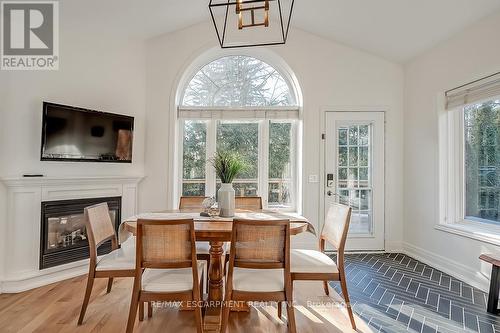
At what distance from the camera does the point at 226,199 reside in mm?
2381

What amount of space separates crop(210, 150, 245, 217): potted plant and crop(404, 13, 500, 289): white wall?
2.65 metres

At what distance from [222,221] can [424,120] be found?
3097mm

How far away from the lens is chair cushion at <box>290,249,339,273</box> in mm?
2076

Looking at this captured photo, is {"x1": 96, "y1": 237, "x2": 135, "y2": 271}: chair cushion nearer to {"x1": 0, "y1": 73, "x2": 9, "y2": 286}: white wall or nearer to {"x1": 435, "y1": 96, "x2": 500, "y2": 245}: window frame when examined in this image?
{"x1": 0, "y1": 73, "x2": 9, "y2": 286}: white wall

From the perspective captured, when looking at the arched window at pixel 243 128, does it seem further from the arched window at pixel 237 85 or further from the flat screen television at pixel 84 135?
the flat screen television at pixel 84 135

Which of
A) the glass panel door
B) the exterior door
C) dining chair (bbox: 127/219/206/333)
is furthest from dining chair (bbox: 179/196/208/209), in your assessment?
the glass panel door

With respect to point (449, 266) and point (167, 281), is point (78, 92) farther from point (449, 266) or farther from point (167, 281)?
point (449, 266)

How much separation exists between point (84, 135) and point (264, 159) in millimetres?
2396

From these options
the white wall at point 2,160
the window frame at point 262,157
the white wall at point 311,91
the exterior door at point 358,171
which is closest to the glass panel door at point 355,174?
the exterior door at point 358,171

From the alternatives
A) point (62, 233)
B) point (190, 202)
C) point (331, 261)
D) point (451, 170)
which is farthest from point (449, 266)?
point (62, 233)

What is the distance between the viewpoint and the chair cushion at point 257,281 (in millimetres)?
1812

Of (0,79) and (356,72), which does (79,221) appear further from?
(356,72)

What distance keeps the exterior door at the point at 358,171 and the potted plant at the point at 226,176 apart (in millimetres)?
2095

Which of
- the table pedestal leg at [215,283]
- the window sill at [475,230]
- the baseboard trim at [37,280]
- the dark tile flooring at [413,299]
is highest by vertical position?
the window sill at [475,230]
